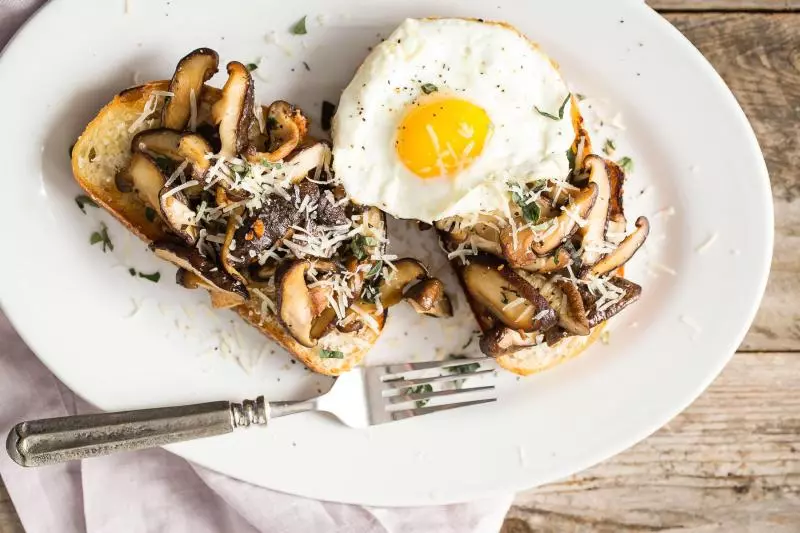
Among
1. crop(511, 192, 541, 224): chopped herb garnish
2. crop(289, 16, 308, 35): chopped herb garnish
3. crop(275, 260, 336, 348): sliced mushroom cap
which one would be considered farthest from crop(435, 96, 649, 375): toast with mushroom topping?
crop(289, 16, 308, 35): chopped herb garnish

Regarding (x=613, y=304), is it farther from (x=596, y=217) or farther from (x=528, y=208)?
(x=528, y=208)

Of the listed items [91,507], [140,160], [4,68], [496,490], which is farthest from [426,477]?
[4,68]

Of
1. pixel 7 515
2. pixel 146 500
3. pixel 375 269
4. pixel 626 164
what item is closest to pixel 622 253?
pixel 626 164

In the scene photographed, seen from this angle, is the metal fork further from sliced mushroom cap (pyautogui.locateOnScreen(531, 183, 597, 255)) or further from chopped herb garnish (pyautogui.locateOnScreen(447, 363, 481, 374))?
sliced mushroom cap (pyautogui.locateOnScreen(531, 183, 597, 255))

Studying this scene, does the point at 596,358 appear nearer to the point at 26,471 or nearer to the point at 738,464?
the point at 738,464

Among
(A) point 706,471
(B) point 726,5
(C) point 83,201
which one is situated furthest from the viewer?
(A) point 706,471
